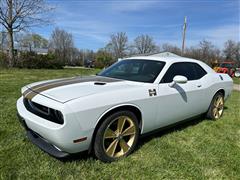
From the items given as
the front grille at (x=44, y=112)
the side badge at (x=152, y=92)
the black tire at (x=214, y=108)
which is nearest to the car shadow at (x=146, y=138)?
the black tire at (x=214, y=108)

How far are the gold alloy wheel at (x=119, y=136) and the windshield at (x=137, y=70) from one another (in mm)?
800

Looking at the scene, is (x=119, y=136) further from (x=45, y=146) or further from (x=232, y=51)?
(x=232, y=51)

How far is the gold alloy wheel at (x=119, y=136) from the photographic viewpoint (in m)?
2.66

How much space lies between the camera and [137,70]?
11.8ft

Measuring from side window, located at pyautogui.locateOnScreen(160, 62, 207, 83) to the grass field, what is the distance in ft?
3.53

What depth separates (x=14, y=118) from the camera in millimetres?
4141

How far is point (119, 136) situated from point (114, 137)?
0.27 ft

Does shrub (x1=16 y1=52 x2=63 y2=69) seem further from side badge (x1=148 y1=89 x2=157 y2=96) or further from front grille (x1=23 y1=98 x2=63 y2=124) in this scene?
side badge (x1=148 y1=89 x2=157 y2=96)

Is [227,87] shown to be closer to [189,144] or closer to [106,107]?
[189,144]

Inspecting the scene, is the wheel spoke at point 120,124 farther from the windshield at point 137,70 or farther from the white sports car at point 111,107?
the windshield at point 137,70

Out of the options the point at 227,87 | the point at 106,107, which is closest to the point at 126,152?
the point at 106,107

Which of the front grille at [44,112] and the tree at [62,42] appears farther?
the tree at [62,42]

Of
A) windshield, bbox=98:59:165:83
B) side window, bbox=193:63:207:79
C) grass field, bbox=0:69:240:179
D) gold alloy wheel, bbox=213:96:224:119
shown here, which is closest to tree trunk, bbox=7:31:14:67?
grass field, bbox=0:69:240:179

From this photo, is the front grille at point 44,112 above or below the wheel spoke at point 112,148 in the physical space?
above
